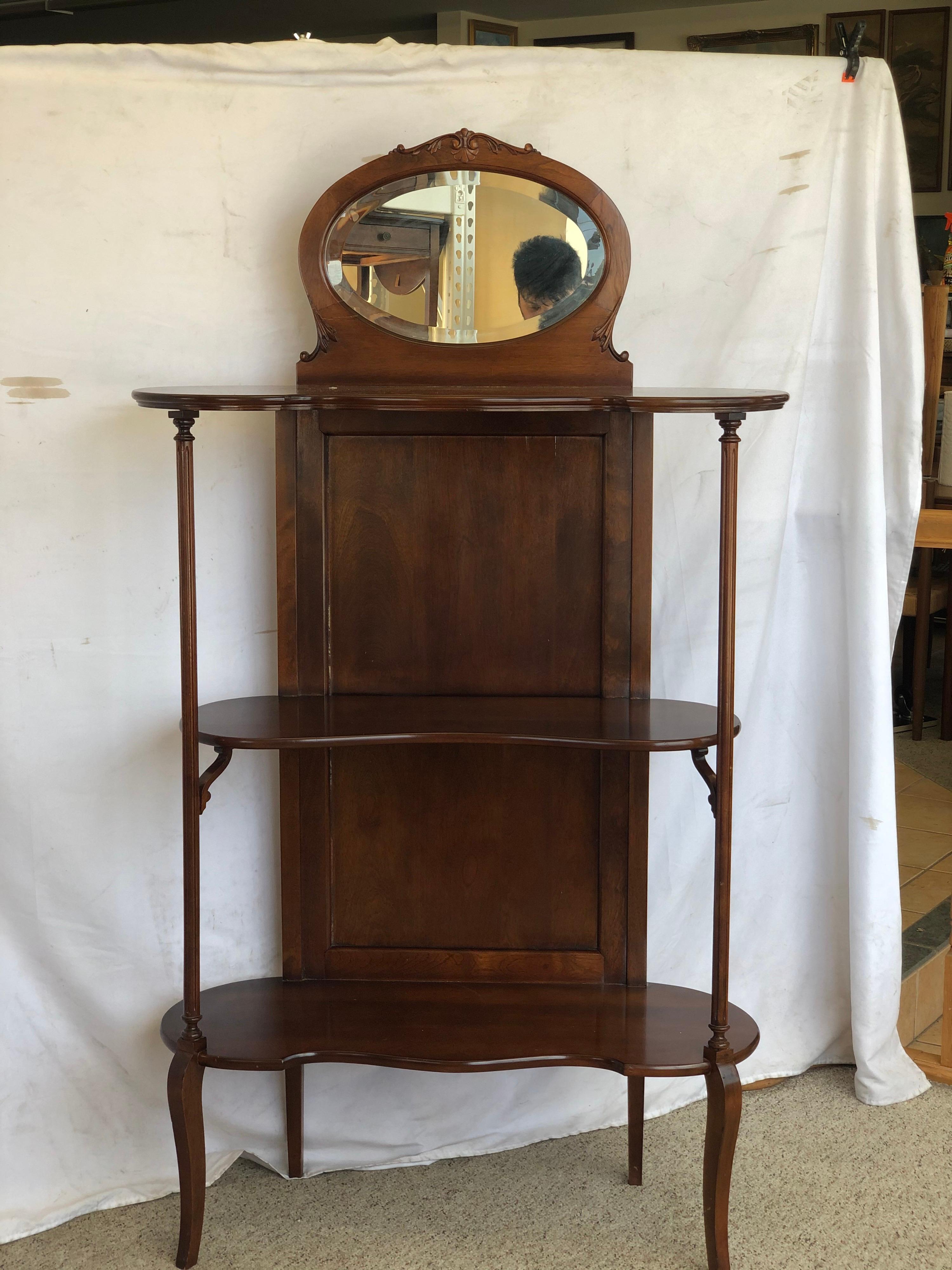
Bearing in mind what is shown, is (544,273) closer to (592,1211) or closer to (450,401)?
(450,401)

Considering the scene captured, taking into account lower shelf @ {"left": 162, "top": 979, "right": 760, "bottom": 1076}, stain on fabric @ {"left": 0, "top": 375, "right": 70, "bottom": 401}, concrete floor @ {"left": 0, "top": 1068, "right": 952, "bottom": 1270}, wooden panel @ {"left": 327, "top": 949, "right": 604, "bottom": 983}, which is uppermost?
stain on fabric @ {"left": 0, "top": 375, "right": 70, "bottom": 401}

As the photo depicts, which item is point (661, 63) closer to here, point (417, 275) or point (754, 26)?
point (417, 275)

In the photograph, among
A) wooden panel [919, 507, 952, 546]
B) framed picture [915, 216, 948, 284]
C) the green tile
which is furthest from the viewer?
framed picture [915, 216, 948, 284]

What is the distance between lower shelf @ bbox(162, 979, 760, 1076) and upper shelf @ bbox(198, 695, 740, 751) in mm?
446

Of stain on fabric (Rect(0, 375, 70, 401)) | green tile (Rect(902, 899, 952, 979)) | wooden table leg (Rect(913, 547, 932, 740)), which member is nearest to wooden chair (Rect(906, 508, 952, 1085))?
green tile (Rect(902, 899, 952, 979))

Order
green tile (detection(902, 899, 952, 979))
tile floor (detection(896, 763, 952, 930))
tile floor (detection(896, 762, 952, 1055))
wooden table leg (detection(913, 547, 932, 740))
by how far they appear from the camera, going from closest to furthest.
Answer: tile floor (detection(896, 762, 952, 1055)) → green tile (detection(902, 899, 952, 979)) → tile floor (detection(896, 763, 952, 930)) → wooden table leg (detection(913, 547, 932, 740))

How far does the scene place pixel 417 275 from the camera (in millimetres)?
1944

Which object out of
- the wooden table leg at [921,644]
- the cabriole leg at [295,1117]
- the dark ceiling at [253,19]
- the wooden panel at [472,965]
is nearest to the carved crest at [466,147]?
the wooden panel at [472,965]

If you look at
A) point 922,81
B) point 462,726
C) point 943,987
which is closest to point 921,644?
point 943,987

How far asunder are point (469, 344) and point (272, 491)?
1.46 ft

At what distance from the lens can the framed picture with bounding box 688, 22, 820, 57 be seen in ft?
18.9

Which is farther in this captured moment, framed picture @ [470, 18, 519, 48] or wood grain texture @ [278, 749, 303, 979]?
framed picture @ [470, 18, 519, 48]

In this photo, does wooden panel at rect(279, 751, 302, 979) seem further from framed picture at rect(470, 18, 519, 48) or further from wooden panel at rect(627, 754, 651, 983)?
framed picture at rect(470, 18, 519, 48)

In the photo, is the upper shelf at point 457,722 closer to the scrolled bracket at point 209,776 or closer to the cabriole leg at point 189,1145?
the scrolled bracket at point 209,776
